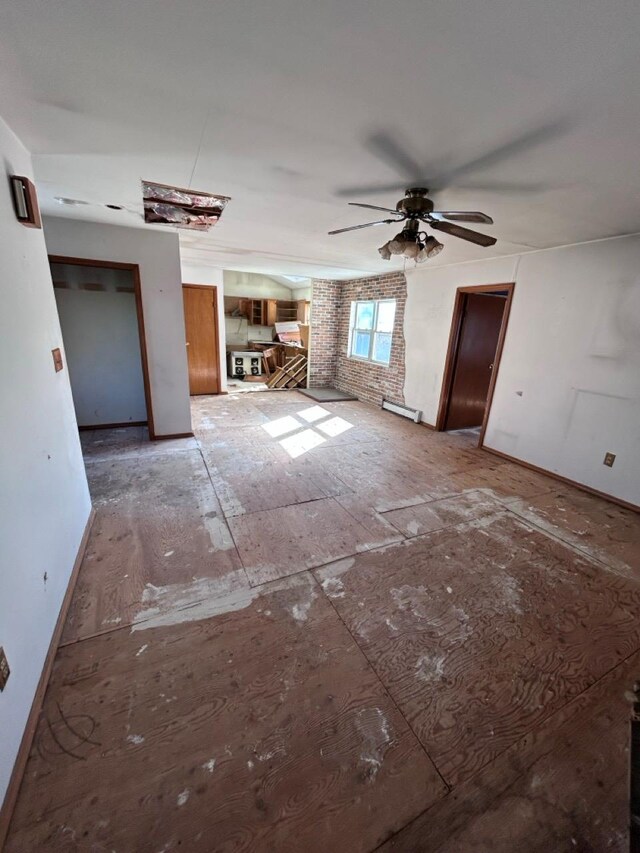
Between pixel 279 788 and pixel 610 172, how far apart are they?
313cm

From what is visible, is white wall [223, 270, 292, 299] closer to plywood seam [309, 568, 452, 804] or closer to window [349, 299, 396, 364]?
window [349, 299, 396, 364]

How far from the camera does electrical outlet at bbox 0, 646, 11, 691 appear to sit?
110cm

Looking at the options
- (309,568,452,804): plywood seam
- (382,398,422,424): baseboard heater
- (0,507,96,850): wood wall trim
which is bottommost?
(309,568,452,804): plywood seam

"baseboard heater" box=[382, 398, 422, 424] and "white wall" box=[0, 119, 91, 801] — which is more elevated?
"white wall" box=[0, 119, 91, 801]

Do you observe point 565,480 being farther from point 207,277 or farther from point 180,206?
point 207,277

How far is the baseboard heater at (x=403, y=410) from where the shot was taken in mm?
5293

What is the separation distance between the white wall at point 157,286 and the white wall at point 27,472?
1560 millimetres

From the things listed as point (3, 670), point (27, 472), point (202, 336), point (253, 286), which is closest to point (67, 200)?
point (27, 472)

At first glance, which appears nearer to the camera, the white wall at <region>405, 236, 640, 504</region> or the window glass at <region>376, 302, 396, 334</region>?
the white wall at <region>405, 236, 640, 504</region>

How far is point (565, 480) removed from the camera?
11.4 ft

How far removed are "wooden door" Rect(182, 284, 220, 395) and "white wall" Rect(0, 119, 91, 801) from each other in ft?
13.1

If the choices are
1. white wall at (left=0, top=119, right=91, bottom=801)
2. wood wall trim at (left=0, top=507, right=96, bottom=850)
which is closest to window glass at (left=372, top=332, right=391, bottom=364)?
white wall at (left=0, top=119, right=91, bottom=801)

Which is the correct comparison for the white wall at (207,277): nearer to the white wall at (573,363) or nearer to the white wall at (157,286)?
the white wall at (157,286)

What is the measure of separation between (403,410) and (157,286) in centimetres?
387
